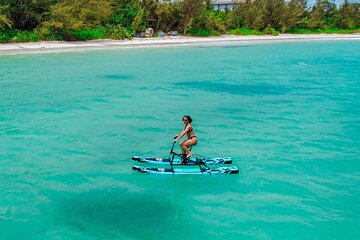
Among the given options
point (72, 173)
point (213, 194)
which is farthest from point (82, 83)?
point (213, 194)

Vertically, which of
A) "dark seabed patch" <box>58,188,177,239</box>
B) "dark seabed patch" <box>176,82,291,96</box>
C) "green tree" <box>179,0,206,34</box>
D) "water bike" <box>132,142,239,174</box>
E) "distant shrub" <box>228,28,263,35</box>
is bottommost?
"dark seabed patch" <box>58,188,177,239</box>

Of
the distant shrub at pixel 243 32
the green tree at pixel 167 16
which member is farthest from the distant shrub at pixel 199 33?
the distant shrub at pixel 243 32

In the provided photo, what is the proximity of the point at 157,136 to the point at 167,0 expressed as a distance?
5338cm

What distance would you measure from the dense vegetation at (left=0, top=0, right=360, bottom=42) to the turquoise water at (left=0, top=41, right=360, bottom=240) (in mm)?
20514

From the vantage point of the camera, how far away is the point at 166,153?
48.3 ft

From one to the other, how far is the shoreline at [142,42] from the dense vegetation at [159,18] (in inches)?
81.3

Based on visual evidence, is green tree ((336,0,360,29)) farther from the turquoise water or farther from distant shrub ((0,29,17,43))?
distant shrub ((0,29,17,43))

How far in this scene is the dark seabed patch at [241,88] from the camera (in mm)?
26734

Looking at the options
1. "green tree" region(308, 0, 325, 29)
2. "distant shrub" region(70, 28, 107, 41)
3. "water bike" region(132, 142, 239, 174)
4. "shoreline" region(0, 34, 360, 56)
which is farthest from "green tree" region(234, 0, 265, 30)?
"water bike" region(132, 142, 239, 174)

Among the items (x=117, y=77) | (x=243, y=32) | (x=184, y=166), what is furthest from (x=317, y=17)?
(x=184, y=166)

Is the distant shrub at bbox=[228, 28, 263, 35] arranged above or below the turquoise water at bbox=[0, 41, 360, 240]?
above

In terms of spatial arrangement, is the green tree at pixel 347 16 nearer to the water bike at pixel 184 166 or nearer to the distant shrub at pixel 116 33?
the distant shrub at pixel 116 33

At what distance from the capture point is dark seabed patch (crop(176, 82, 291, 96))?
2673cm

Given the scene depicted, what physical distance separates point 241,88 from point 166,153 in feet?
47.7
